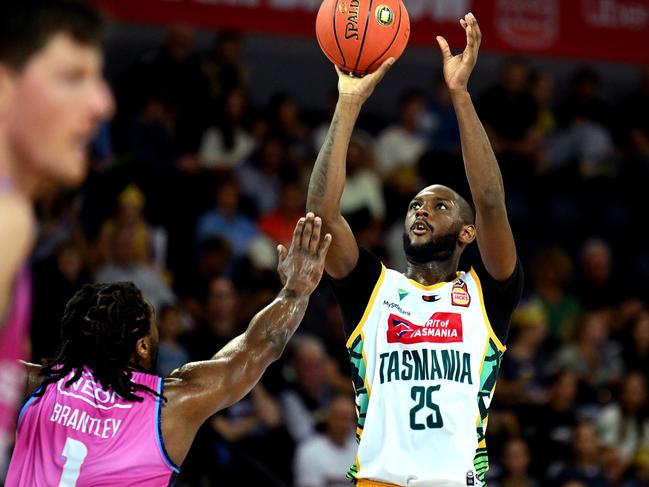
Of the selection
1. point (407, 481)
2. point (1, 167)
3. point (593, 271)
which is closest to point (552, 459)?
point (593, 271)

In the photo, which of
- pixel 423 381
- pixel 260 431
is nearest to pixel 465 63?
pixel 423 381

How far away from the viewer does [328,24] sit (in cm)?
602

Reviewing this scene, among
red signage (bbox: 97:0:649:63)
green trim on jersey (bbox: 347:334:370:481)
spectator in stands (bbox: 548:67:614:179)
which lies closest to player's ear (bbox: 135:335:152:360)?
green trim on jersey (bbox: 347:334:370:481)

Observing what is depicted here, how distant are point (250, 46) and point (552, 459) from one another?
6663 millimetres

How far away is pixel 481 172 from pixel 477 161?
61 mm

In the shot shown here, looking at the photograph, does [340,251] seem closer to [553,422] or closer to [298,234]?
[298,234]

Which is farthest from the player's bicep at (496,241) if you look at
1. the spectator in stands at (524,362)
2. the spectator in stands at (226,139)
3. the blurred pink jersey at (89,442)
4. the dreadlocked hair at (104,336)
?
the spectator in stands at (226,139)

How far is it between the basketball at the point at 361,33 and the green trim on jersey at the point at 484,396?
61.2 inches

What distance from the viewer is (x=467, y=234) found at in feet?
20.0

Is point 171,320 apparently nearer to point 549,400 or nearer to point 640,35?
point 549,400

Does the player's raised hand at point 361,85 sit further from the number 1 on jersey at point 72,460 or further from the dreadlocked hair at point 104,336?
the number 1 on jersey at point 72,460

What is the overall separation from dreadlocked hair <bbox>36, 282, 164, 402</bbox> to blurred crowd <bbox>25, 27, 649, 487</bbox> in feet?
12.0

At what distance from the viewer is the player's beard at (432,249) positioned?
19.5 feet

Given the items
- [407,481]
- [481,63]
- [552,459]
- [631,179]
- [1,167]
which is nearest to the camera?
[1,167]
